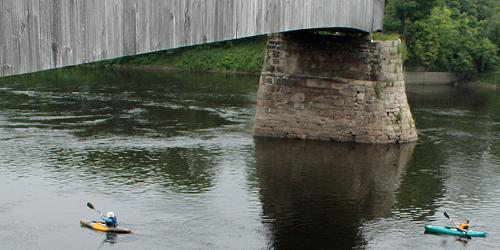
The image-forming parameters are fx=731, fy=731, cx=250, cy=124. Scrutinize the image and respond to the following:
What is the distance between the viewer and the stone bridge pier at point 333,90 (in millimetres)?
26688

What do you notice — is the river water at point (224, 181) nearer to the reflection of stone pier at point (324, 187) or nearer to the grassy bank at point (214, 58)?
the reflection of stone pier at point (324, 187)

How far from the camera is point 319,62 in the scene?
27.3m

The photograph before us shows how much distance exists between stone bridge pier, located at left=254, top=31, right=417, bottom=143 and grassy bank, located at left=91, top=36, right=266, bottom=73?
30837 millimetres

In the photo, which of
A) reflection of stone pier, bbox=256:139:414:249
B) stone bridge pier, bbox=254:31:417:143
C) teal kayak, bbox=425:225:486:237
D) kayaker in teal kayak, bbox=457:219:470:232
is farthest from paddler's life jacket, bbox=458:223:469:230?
stone bridge pier, bbox=254:31:417:143

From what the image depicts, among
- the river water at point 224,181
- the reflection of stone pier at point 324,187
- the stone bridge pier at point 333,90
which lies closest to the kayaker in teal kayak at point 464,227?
the river water at point 224,181

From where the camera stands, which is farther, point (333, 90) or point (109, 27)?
point (333, 90)

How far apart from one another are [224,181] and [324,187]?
2.96 m

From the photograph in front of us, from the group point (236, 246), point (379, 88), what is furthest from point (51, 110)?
point (236, 246)

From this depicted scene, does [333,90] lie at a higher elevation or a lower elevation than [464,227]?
higher

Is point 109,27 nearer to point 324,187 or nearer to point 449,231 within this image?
point 449,231

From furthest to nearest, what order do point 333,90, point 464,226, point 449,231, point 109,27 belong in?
point 333,90 < point 449,231 < point 464,226 < point 109,27

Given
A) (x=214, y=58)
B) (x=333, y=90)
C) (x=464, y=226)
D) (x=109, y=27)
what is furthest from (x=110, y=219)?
(x=214, y=58)

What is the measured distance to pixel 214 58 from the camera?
61.7 meters

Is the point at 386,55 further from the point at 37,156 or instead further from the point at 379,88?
the point at 37,156
